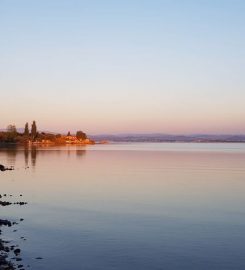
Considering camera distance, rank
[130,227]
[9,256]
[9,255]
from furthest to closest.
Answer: [130,227] < [9,255] < [9,256]

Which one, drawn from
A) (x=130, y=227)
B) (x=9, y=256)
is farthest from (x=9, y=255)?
(x=130, y=227)

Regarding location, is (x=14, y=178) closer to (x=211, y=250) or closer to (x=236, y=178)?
(x=236, y=178)

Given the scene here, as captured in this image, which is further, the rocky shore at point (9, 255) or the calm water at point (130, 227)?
the calm water at point (130, 227)

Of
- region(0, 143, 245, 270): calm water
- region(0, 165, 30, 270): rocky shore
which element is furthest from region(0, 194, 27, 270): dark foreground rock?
region(0, 143, 245, 270): calm water

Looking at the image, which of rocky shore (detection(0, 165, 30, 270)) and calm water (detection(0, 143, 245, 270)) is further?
calm water (detection(0, 143, 245, 270))

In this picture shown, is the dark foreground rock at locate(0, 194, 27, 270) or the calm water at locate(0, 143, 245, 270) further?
the calm water at locate(0, 143, 245, 270)

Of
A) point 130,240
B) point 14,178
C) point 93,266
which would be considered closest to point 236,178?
point 14,178

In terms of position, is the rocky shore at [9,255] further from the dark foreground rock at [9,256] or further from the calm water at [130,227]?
the calm water at [130,227]

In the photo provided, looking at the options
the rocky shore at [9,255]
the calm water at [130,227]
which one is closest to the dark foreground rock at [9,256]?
the rocky shore at [9,255]

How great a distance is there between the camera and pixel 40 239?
2292 cm

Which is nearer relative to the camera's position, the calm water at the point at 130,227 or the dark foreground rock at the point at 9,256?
the dark foreground rock at the point at 9,256

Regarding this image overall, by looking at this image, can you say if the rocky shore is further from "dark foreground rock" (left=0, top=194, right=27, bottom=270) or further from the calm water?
the calm water

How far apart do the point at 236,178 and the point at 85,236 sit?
3693 centimetres

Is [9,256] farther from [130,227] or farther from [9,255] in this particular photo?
[130,227]
